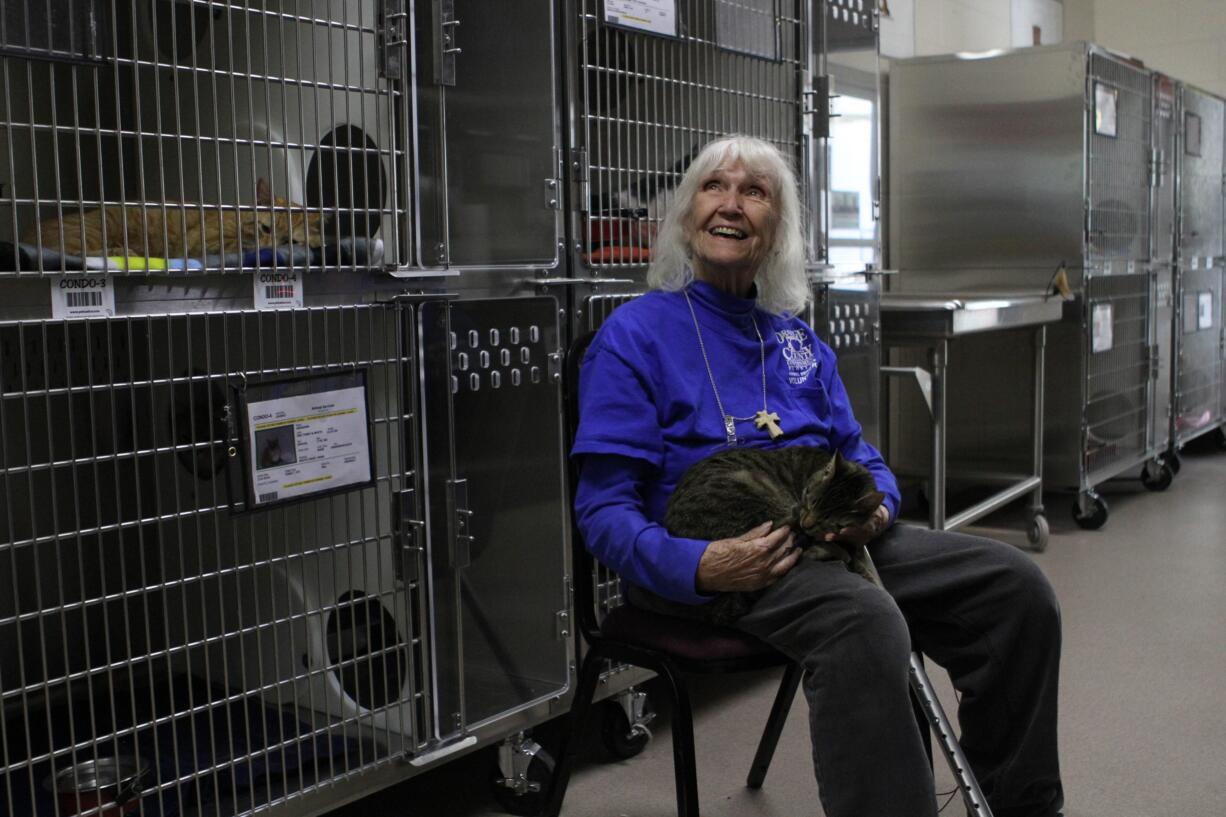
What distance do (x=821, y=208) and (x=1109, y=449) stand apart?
230 centimetres

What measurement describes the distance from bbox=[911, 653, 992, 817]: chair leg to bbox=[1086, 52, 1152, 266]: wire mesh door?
302 centimetres

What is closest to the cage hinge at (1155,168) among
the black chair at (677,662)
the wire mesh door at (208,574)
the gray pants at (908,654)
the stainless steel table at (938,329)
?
the stainless steel table at (938,329)

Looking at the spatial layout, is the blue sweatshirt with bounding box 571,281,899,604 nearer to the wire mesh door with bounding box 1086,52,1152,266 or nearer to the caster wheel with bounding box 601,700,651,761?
the caster wheel with bounding box 601,700,651,761

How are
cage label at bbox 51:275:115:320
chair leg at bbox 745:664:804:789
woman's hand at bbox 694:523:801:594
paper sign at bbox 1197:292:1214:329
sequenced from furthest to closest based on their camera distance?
paper sign at bbox 1197:292:1214:329 → chair leg at bbox 745:664:804:789 → woman's hand at bbox 694:523:801:594 → cage label at bbox 51:275:115:320

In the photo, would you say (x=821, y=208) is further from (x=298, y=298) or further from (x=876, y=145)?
(x=298, y=298)

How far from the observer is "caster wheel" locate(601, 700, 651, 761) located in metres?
2.42

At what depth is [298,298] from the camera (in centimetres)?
178

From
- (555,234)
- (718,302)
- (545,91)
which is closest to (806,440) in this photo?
(718,302)

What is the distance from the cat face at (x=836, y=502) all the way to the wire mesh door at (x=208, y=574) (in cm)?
65

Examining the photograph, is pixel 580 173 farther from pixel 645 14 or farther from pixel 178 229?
pixel 178 229

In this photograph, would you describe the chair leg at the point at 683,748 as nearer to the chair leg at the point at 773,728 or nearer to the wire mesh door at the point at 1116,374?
the chair leg at the point at 773,728

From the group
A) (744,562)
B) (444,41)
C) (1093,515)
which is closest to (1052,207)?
(1093,515)

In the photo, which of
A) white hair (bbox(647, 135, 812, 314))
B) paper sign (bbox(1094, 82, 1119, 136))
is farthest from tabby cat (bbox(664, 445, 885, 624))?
paper sign (bbox(1094, 82, 1119, 136))

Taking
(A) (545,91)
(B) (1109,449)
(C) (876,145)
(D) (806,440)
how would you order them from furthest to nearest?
(B) (1109,449), (C) (876,145), (A) (545,91), (D) (806,440)
